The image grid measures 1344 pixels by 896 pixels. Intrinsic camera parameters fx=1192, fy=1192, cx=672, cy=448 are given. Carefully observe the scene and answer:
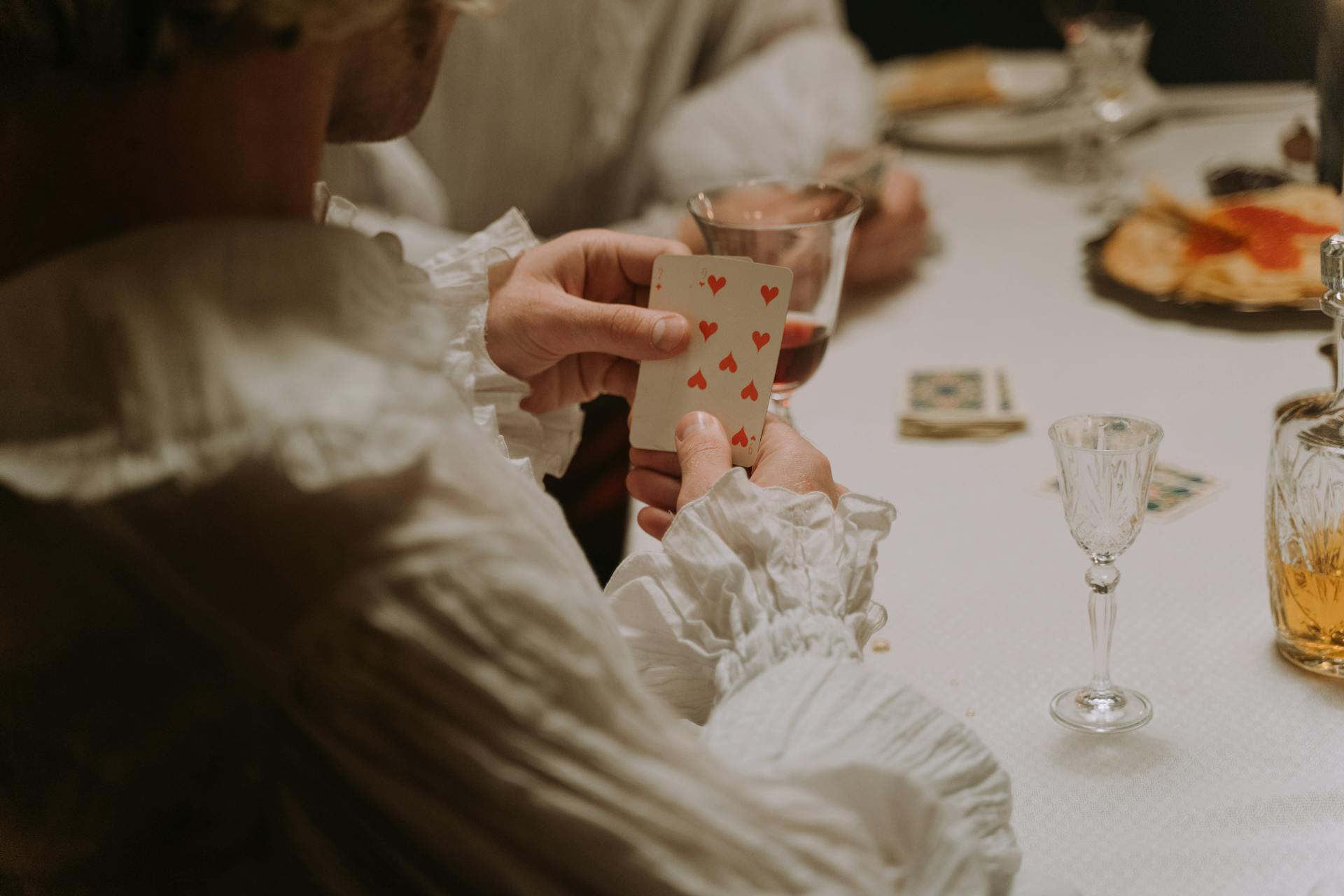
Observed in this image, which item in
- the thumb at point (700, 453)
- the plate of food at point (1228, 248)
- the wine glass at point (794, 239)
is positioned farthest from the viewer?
the plate of food at point (1228, 248)

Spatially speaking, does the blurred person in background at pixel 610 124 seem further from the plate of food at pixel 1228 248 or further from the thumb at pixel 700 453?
the thumb at pixel 700 453

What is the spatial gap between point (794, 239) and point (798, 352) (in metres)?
0.11

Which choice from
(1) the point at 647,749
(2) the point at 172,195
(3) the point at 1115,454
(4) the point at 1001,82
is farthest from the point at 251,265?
(4) the point at 1001,82

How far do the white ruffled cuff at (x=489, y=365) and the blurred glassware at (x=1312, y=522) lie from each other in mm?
583

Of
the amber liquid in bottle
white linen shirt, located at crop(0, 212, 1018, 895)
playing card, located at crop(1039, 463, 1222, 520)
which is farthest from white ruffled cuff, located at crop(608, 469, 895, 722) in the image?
playing card, located at crop(1039, 463, 1222, 520)

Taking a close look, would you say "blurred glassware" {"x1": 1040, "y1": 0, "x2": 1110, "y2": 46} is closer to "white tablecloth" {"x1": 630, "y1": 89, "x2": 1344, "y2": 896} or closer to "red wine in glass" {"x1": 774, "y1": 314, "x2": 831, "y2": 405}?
"white tablecloth" {"x1": 630, "y1": 89, "x2": 1344, "y2": 896}

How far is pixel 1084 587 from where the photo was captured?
40.6 inches

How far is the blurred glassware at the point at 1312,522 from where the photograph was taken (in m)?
0.88

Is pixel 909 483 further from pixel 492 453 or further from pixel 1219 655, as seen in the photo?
pixel 492 453

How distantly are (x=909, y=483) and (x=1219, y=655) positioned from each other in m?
0.37

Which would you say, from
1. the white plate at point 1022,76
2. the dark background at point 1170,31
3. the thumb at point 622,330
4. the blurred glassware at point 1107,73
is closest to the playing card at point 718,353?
the thumb at point 622,330

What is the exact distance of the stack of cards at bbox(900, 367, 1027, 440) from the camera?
52.0 inches

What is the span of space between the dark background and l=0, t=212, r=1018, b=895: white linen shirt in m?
3.21

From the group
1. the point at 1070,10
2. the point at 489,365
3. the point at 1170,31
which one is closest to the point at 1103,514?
the point at 489,365
